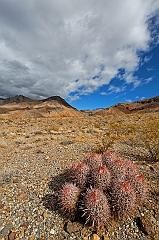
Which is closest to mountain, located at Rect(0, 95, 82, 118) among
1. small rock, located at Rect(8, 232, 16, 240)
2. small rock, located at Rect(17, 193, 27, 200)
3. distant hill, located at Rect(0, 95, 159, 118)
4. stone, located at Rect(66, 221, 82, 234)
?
distant hill, located at Rect(0, 95, 159, 118)

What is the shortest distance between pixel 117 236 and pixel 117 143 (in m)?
5.99

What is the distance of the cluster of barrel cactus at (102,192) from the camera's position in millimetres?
2879

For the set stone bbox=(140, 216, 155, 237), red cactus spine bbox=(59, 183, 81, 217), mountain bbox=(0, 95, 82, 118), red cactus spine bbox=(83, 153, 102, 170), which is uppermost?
mountain bbox=(0, 95, 82, 118)

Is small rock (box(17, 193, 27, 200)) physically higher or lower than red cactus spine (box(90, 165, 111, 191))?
lower

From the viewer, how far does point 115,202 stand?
302cm

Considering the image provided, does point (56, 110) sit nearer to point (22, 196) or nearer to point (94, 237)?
point (22, 196)

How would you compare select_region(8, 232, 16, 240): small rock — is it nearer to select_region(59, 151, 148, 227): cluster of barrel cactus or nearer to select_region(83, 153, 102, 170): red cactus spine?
select_region(59, 151, 148, 227): cluster of barrel cactus

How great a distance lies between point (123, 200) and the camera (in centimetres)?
295

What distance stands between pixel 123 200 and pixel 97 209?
520 mm

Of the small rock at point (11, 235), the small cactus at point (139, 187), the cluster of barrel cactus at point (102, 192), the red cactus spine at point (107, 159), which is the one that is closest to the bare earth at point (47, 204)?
the small rock at point (11, 235)

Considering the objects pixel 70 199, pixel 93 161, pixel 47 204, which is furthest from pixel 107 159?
pixel 47 204

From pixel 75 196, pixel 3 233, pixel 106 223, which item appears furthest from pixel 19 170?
pixel 106 223

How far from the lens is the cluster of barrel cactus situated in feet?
9.45

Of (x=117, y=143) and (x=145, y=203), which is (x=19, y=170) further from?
(x=117, y=143)
